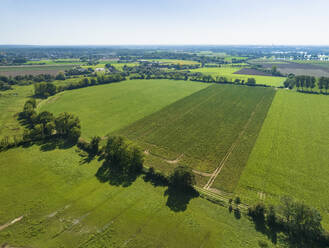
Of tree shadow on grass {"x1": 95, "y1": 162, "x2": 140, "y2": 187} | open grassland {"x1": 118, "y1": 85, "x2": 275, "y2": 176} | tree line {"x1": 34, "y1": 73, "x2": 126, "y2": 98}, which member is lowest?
tree shadow on grass {"x1": 95, "y1": 162, "x2": 140, "y2": 187}

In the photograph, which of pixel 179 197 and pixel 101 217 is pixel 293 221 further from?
pixel 101 217

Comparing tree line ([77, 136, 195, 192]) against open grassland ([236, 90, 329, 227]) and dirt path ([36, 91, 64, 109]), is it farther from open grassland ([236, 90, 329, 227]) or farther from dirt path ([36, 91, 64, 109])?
dirt path ([36, 91, 64, 109])

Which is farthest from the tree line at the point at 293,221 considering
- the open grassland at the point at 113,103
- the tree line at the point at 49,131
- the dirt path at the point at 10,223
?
the tree line at the point at 49,131

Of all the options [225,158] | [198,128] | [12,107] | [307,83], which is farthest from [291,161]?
[12,107]

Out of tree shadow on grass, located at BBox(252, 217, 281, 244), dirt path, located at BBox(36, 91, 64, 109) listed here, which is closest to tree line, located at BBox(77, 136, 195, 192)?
tree shadow on grass, located at BBox(252, 217, 281, 244)

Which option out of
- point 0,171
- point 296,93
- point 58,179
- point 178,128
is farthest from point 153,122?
point 296,93

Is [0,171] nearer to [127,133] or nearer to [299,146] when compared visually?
[127,133]
